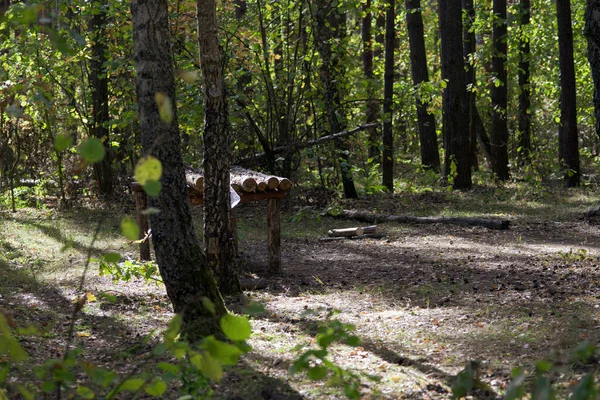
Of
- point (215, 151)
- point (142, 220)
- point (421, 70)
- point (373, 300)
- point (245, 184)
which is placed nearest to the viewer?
point (215, 151)

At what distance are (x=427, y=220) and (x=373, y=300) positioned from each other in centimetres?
541

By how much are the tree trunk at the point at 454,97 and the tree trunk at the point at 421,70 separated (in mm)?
534

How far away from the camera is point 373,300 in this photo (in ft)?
23.5

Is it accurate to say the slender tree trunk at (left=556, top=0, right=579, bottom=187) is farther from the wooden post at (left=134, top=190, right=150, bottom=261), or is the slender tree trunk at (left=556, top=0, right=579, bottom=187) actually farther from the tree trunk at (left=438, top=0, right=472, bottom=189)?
the wooden post at (left=134, top=190, right=150, bottom=261)

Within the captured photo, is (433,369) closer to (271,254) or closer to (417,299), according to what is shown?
(417,299)

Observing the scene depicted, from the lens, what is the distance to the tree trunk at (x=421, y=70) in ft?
55.5

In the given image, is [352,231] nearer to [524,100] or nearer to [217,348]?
[217,348]

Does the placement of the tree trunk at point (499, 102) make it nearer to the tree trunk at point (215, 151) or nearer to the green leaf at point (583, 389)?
the tree trunk at point (215, 151)

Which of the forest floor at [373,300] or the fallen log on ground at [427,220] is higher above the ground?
the fallen log on ground at [427,220]

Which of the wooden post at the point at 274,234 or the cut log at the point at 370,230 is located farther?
the cut log at the point at 370,230

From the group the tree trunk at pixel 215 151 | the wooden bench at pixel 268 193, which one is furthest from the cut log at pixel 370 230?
the tree trunk at pixel 215 151

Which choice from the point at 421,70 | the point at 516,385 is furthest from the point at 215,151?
the point at 421,70

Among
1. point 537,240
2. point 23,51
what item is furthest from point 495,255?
point 23,51

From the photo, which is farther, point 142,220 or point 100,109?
point 100,109
